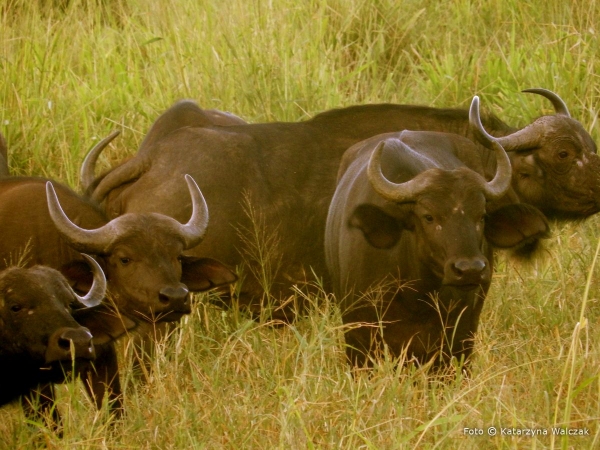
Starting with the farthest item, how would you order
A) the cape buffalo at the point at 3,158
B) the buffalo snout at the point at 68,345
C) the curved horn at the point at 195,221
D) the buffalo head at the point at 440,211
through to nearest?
the cape buffalo at the point at 3,158 → the curved horn at the point at 195,221 → the buffalo head at the point at 440,211 → the buffalo snout at the point at 68,345

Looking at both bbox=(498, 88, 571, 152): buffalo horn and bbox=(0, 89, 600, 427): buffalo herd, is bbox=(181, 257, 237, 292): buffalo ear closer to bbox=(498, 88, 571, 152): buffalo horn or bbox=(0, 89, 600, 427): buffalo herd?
bbox=(0, 89, 600, 427): buffalo herd

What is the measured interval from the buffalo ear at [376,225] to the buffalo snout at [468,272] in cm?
45

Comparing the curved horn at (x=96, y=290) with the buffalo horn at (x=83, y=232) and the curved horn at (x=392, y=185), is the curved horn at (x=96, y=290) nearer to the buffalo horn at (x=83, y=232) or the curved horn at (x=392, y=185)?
the buffalo horn at (x=83, y=232)

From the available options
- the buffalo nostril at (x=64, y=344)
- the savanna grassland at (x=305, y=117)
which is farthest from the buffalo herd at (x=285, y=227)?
the savanna grassland at (x=305, y=117)

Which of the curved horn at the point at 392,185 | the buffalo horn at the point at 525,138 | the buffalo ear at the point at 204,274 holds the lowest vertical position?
the buffalo ear at the point at 204,274

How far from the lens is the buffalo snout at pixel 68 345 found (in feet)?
15.0

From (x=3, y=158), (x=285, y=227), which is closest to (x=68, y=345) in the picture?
(x=285, y=227)

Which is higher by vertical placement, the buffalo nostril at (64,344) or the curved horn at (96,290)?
the buffalo nostril at (64,344)

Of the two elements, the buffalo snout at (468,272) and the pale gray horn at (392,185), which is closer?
the buffalo snout at (468,272)

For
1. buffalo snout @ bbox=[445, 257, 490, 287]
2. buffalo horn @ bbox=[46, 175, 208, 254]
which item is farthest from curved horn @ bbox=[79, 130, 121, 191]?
buffalo snout @ bbox=[445, 257, 490, 287]

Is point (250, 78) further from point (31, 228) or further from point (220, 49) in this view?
point (31, 228)

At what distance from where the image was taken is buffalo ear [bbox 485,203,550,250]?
5734 mm

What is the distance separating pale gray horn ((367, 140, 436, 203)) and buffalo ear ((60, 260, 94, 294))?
143cm

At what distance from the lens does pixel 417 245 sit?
18.3 feet
